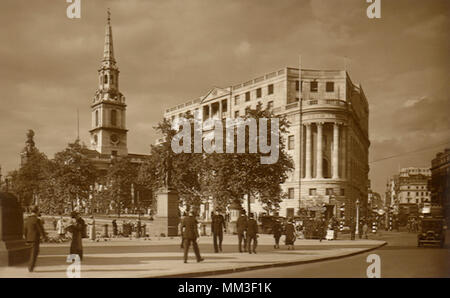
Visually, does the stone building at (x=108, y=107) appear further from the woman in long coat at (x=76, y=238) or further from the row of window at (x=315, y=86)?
the row of window at (x=315, y=86)

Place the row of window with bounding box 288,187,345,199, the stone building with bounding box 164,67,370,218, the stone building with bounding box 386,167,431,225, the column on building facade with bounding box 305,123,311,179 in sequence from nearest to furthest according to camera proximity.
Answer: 1. the stone building with bounding box 386,167,431,225
2. the row of window with bounding box 288,187,345,199
3. the stone building with bounding box 164,67,370,218
4. the column on building facade with bounding box 305,123,311,179

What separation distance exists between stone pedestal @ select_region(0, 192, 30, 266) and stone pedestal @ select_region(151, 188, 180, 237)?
16.0m

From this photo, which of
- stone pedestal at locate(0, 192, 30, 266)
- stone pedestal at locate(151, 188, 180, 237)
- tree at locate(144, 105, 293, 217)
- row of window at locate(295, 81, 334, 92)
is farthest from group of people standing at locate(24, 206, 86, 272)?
row of window at locate(295, 81, 334, 92)

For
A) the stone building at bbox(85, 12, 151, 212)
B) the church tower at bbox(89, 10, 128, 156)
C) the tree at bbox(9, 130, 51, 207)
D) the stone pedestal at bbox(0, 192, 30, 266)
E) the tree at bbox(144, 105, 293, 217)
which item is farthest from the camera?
the tree at bbox(9, 130, 51, 207)

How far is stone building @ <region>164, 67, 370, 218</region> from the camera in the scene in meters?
55.2

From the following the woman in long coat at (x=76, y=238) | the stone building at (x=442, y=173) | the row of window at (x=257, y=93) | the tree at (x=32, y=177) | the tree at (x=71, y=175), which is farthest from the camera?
the row of window at (x=257, y=93)

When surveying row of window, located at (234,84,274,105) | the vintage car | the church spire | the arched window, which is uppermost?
row of window, located at (234,84,274,105)

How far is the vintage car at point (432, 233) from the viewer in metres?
24.2

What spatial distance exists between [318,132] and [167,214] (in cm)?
3320

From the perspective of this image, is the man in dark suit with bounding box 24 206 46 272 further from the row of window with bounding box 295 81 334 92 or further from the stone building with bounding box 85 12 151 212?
the row of window with bounding box 295 81 334 92

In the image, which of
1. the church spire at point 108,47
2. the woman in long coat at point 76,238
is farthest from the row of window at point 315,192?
the woman in long coat at point 76,238

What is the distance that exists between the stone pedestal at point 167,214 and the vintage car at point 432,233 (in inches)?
612

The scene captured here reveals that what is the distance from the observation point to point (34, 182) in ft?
192

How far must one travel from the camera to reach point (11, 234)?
14023mm
